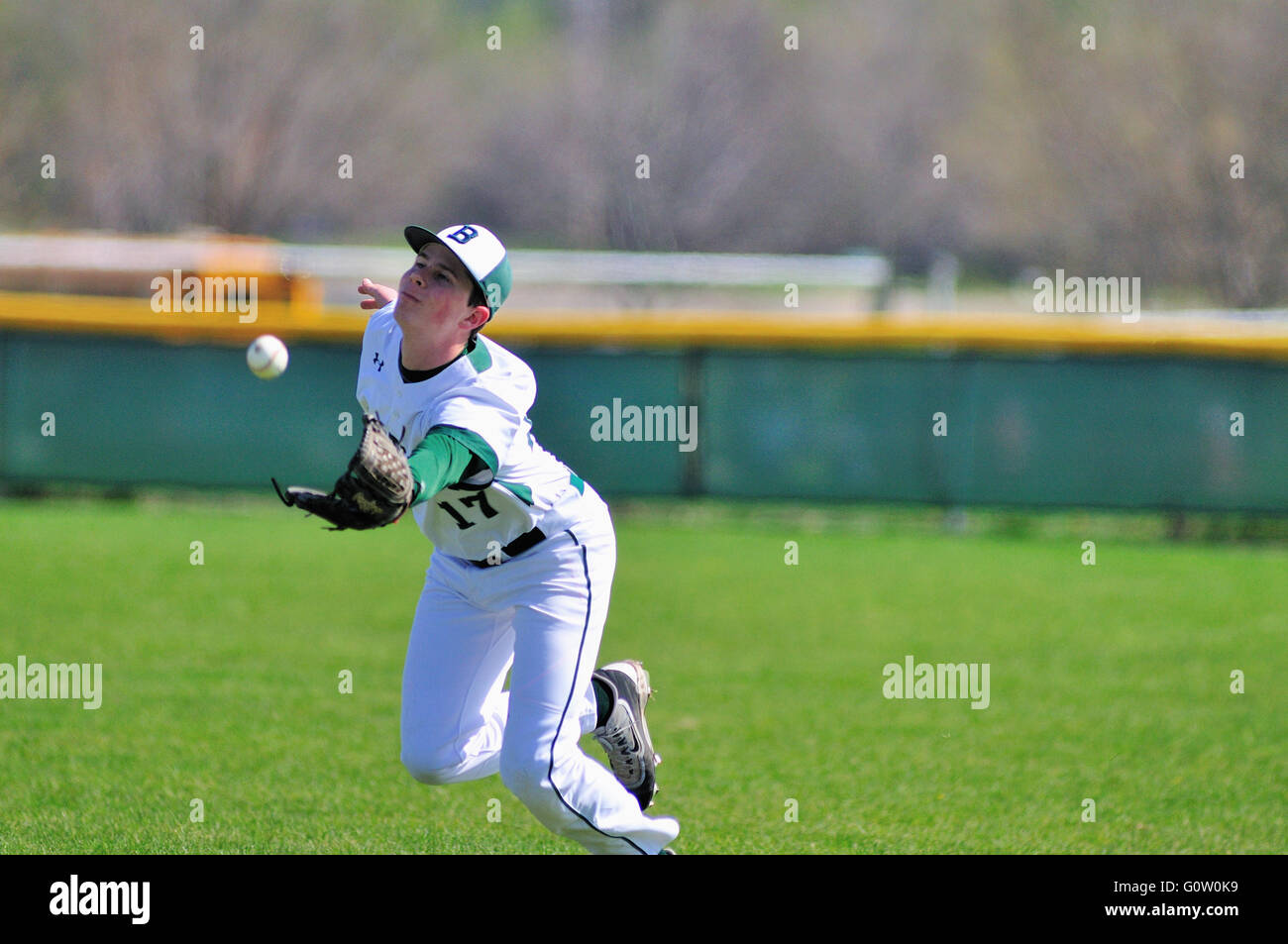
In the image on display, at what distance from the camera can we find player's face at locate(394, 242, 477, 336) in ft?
15.5

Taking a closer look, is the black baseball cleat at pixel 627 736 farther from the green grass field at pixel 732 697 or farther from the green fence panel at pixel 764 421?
the green fence panel at pixel 764 421

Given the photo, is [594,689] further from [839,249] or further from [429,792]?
[839,249]

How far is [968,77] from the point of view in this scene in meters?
42.5

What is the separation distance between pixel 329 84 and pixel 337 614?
25.6m

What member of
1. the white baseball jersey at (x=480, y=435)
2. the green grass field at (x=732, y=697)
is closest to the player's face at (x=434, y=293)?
the white baseball jersey at (x=480, y=435)

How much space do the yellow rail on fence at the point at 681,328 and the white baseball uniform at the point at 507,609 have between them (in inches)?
385

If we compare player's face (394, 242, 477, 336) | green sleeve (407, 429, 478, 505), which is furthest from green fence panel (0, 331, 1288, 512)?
green sleeve (407, 429, 478, 505)

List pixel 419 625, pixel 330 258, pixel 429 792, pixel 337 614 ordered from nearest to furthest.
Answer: pixel 419 625 → pixel 429 792 → pixel 337 614 → pixel 330 258

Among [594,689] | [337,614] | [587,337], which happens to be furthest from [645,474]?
[594,689]

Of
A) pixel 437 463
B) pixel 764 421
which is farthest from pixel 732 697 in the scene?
pixel 764 421

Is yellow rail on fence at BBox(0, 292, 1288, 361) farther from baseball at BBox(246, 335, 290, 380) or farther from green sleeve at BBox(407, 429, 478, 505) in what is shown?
green sleeve at BBox(407, 429, 478, 505)

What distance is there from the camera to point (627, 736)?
5543 mm

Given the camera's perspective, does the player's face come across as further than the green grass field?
No

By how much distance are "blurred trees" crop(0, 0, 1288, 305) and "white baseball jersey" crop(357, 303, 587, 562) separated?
25689mm
